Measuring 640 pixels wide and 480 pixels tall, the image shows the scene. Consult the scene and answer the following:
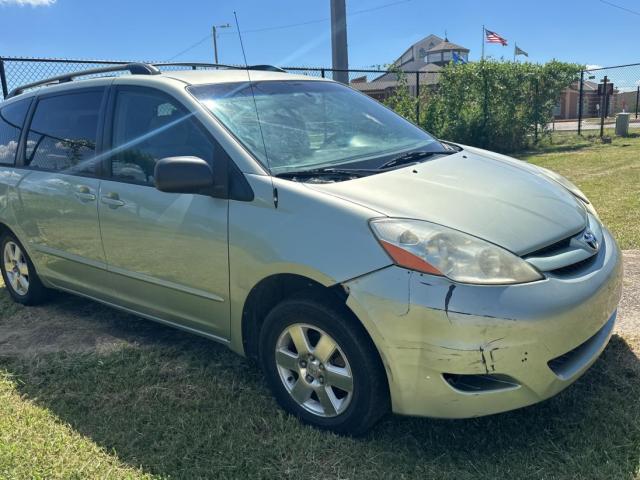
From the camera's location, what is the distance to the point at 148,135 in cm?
338

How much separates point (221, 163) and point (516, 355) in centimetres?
167

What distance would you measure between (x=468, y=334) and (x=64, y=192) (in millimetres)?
2895

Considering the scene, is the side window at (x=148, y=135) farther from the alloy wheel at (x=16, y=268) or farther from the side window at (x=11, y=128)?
the alloy wheel at (x=16, y=268)

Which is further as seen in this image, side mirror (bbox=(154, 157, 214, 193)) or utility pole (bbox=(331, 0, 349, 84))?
utility pole (bbox=(331, 0, 349, 84))

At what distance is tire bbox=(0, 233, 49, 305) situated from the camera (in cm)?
455

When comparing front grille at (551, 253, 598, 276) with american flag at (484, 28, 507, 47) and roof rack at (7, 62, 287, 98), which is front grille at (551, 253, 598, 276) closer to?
roof rack at (7, 62, 287, 98)

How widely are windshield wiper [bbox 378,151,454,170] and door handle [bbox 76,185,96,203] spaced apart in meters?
1.87

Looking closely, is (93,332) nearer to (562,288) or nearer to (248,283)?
(248,283)

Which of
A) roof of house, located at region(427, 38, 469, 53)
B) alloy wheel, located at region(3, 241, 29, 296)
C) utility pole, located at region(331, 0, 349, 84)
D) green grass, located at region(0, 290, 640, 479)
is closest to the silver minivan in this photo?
green grass, located at region(0, 290, 640, 479)

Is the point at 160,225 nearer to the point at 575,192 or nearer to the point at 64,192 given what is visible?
the point at 64,192

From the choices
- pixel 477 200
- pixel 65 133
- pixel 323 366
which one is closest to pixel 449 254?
pixel 477 200

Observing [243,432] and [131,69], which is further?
[131,69]

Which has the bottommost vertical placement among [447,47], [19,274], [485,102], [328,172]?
[19,274]

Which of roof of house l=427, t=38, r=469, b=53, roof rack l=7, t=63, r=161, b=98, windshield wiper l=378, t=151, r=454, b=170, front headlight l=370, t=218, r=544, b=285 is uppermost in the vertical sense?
roof of house l=427, t=38, r=469, b=53
